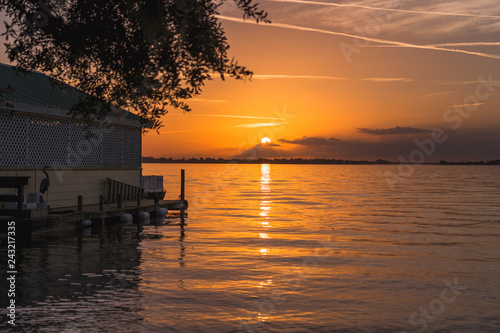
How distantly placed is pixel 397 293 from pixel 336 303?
219cm

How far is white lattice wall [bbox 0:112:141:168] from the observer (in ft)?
Answer: 81.2

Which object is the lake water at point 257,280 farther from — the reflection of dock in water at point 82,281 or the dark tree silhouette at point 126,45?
the dark tree silhouette at point 126,45

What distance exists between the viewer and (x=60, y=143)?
27984 millimetres

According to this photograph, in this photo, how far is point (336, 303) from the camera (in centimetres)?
1474

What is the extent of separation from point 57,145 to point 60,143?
0.25 metres

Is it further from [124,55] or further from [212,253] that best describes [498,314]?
[212,253]

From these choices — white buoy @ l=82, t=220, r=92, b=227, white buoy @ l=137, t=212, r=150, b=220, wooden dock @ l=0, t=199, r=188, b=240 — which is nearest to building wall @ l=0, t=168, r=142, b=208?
wooden dock @ l=0, t=199, r=188, b=240

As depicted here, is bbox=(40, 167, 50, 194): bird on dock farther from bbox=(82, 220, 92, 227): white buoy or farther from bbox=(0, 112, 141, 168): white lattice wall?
bbox=(82, 220, 92, 227): white buoy

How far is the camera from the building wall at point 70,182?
25.7m

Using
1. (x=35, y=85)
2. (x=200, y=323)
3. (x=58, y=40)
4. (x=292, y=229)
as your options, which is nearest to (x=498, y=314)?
(x=200, y=323)

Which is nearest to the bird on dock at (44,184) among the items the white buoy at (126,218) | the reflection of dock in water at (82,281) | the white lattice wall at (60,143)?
the white lattice wall at (60,143)

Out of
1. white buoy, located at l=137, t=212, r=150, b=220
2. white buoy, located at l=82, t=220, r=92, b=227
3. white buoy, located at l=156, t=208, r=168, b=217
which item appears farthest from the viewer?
white buoy, located at l=156, t=208, r=168, b=217

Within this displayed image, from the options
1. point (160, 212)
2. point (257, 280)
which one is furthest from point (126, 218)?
point (257, 280)

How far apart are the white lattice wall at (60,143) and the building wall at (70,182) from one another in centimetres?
30
